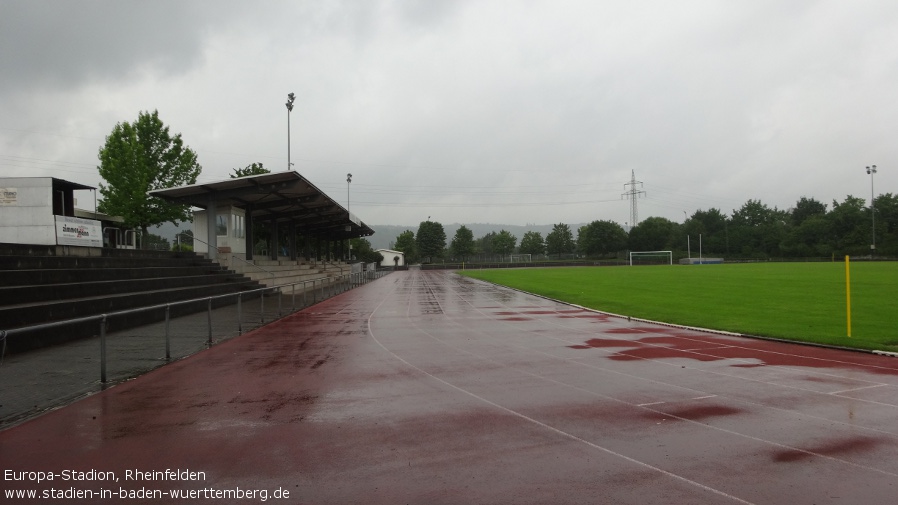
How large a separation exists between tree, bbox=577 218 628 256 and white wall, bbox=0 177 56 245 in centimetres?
11703

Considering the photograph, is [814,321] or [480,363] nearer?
[480,363]

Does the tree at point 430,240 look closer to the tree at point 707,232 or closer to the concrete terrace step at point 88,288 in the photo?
the tree at point 707,232

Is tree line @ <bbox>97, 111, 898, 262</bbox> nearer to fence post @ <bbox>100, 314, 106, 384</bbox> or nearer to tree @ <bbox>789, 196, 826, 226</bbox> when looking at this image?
tree @ <bbox>789, 196, 826, 226</bbox>

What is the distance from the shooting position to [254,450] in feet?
17.1

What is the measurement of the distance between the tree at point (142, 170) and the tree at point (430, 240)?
284ft

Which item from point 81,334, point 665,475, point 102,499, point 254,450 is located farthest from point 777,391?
point 81,334

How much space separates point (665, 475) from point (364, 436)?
2999 millimetres

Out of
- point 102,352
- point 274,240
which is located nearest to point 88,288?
point 102,352

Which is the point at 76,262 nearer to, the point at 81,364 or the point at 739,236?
the point at 81,364

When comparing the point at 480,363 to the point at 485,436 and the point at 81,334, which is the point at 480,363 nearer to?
the point at 485,436

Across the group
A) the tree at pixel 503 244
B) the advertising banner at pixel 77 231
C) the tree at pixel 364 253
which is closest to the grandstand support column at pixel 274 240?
the advertising banner at pixel 77 231

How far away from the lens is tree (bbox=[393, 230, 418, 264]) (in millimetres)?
131500

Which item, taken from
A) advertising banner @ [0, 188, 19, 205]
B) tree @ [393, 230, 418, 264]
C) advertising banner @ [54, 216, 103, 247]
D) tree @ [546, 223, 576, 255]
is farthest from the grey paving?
tree @ [546, 223, 576, 255]

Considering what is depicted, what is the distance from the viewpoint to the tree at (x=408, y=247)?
5177 inches
